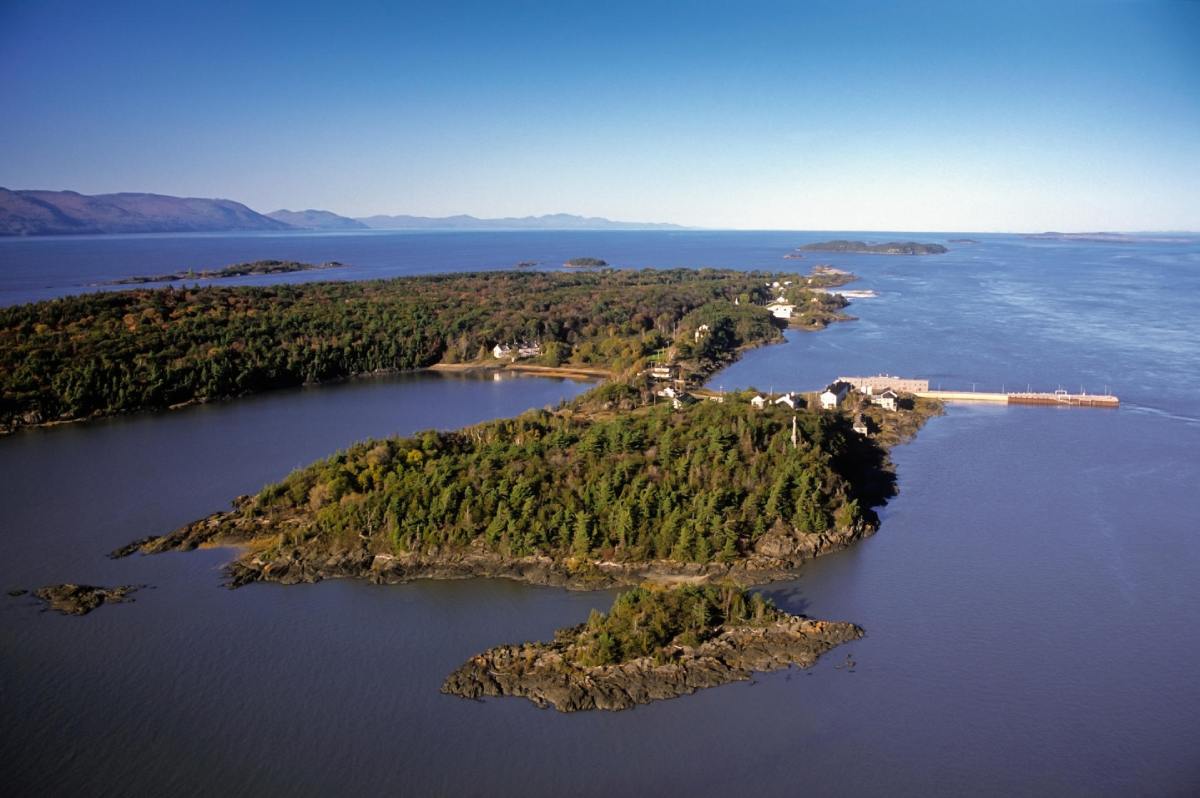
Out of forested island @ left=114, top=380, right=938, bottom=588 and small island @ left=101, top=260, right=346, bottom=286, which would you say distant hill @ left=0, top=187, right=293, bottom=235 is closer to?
small island @ left=101, top=260, right=346, bottom=286

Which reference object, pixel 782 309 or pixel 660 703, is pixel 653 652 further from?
pixel 782 309

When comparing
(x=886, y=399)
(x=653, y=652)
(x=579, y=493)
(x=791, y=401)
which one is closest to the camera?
(x=653, y=652)

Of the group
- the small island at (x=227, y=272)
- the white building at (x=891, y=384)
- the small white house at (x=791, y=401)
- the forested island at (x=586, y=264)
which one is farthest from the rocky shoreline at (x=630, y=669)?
the forested island at (x=586, y=264)

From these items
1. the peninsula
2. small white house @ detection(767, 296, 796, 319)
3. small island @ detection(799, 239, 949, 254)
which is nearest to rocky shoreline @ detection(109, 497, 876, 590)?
the peninsula

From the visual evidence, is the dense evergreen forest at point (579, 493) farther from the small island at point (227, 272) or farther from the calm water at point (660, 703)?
the small island at point (227, 272)

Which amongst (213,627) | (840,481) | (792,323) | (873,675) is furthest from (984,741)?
(792,323)

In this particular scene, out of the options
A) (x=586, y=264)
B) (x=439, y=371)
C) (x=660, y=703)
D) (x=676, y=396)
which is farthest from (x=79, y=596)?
(x=586, y=264)
